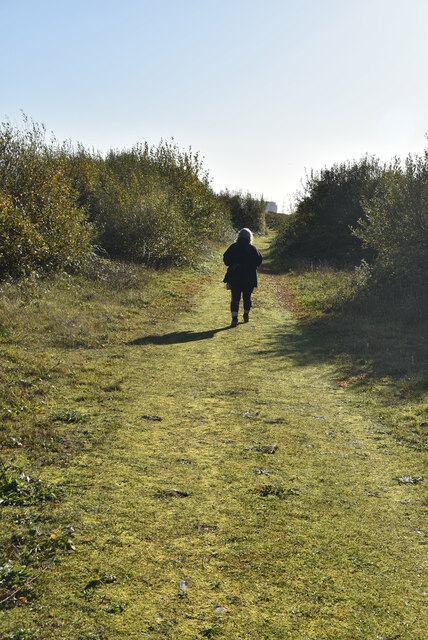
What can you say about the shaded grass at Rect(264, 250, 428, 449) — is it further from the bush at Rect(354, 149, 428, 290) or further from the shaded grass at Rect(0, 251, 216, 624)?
the shaded grass at Rect(0, 251, 216, 624)

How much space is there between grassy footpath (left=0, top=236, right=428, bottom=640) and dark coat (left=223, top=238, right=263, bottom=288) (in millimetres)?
4702

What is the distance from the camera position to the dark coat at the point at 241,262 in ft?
45.6

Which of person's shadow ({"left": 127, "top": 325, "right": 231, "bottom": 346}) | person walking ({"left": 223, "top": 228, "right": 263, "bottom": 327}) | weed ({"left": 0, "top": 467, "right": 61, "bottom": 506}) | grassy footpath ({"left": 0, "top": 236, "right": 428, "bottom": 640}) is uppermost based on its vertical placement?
person walking ({"left": 223, "top": 228, "right": 263, "bottom": 327})

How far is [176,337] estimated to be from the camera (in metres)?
12.5

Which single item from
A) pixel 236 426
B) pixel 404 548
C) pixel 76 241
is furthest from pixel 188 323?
pixel 404 548

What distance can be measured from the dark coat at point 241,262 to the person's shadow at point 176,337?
63.2 inches

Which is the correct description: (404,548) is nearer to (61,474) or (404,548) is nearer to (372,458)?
(372,458)

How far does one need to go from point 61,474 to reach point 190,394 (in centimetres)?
331

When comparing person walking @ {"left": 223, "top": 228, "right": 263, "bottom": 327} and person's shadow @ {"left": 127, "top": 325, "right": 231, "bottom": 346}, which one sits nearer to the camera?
person's shadow @ {"left": 127, "top": 325, "right": 231, "bottom": 346}

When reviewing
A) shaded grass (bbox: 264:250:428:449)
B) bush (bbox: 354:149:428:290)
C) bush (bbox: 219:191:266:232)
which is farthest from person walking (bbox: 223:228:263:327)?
bush (bbox: 219:191:266:232)

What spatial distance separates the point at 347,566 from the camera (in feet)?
13.3

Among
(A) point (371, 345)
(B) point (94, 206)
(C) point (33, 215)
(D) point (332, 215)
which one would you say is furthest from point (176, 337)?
(D) point (332, 215)

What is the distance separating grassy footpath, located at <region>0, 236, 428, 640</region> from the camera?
3.47 metres

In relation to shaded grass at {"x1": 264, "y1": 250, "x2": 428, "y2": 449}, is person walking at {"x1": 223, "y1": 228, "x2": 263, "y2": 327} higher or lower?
higher
